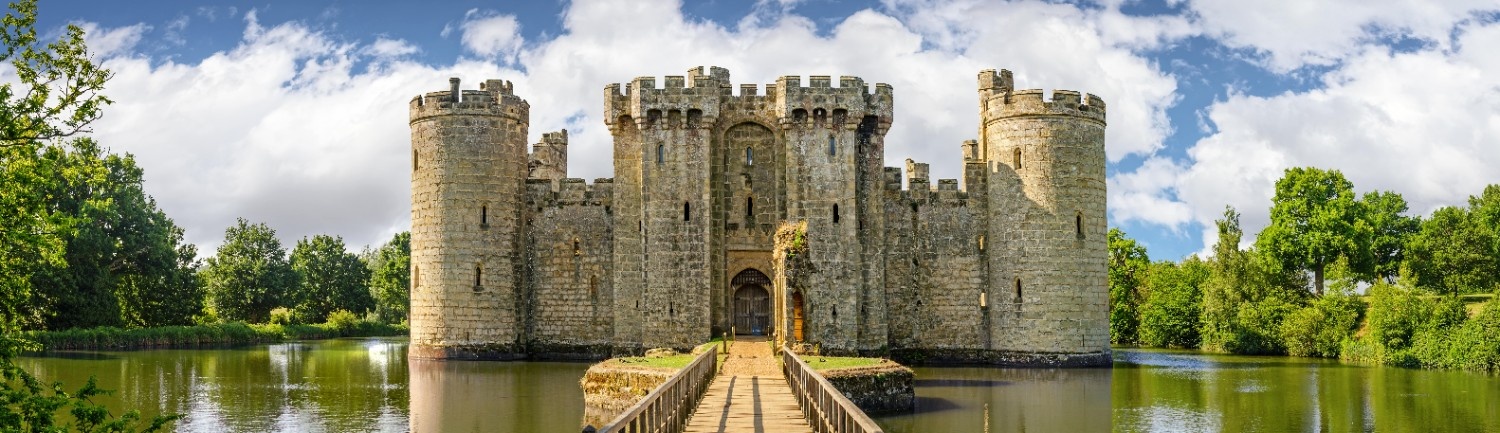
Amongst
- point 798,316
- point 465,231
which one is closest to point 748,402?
point 798,316

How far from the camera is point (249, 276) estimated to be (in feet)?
268

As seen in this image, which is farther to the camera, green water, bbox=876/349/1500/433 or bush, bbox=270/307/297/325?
bush, bbox=270/307/297/325

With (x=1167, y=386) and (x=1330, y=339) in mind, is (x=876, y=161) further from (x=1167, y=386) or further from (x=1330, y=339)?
(x=1330, y=339)

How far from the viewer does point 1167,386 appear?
36.2 metres

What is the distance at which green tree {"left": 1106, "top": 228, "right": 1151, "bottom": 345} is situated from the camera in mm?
67938

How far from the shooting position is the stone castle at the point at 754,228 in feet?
144

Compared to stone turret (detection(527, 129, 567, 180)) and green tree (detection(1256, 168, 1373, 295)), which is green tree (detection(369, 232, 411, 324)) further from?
green tree (detection(1256, 168, 1373, 295))

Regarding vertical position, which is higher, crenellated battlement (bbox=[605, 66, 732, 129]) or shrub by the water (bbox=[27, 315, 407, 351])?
crenellated battlement (bbox=[605, 66, 732, 129])

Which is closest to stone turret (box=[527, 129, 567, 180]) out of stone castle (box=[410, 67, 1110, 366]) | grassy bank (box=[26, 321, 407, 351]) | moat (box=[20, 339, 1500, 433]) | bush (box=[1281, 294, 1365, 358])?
stone castle (box=[410, 67, 1110, 366])

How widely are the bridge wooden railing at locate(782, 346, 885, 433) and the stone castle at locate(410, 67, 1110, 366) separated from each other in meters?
18.4

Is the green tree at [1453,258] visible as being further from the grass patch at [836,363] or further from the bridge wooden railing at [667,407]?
the bridge wooden railing at [667,407]

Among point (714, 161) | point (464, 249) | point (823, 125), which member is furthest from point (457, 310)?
point (823, 125)

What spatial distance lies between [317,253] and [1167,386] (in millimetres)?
72556

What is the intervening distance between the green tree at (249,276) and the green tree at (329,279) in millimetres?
2820
